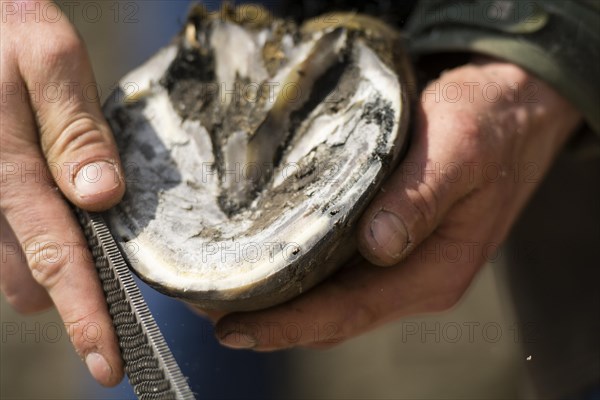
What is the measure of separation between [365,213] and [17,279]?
1.51 feet

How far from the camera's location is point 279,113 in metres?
0.93

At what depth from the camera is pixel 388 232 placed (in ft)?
2.73

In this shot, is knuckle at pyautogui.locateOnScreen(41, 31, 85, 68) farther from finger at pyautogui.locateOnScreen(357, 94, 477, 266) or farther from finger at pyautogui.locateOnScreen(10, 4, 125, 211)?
finger at pyautogui.locateOnScreen(357, 94, 477, 266)

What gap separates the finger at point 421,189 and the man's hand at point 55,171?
29cm

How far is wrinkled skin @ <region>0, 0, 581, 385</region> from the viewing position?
83 centimetres

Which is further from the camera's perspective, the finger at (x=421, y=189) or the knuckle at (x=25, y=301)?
the knuckle at (x=25, y=301)

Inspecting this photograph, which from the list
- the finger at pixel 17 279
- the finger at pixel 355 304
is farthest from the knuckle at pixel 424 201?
the finger at pixel 17 279

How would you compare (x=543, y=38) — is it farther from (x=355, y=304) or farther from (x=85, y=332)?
(x=85, y=332)

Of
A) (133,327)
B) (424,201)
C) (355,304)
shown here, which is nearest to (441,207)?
(424,201)

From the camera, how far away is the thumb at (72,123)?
0.83 meters

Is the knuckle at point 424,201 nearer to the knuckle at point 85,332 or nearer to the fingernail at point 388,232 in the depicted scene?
the fingernail at point 388,232

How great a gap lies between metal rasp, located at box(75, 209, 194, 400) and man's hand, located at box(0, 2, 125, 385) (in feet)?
0.05

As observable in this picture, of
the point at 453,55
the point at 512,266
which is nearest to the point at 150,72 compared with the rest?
the point at 453,55

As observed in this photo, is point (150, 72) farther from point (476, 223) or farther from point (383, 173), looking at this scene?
point (476, 223)
